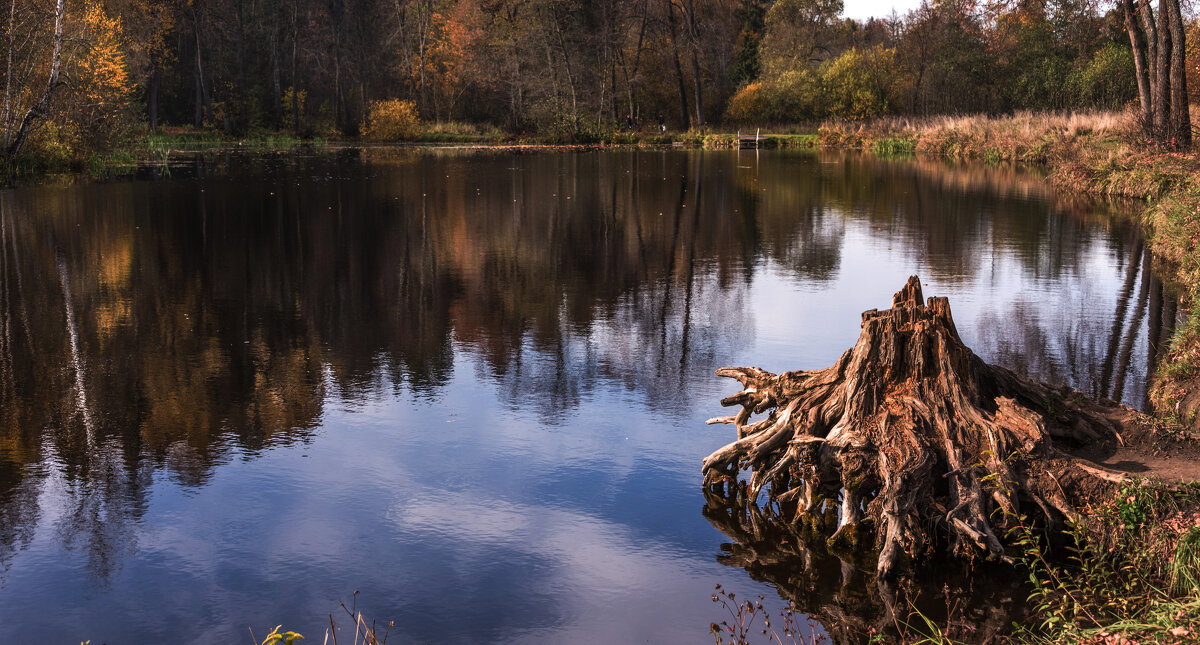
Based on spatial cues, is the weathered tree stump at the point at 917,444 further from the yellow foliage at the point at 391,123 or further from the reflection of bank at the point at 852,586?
the yellow foliage at the point at 391,123

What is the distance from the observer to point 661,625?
5996 millimetres

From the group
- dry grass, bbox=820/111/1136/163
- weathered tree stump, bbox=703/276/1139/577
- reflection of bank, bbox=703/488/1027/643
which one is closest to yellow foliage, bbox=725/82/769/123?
dry grass, bbox=820/111/1136/163

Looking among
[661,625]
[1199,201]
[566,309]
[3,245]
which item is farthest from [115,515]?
[1199,201]

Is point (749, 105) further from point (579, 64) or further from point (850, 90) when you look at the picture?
point (579, 64)

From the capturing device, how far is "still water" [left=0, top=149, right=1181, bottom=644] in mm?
6387

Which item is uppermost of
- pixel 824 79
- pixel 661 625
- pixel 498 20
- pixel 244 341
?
pixel 498 20

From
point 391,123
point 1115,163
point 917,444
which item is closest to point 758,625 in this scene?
point 917,444

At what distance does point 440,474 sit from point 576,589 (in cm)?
211

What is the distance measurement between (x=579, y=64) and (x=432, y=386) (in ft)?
196

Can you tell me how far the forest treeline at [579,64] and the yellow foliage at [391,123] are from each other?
15 centimetres

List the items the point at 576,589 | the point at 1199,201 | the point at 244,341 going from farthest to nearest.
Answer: the point at 1199,201, the point at 244,341, the point at 576,589

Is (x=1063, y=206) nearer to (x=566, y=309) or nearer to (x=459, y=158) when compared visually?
(x=566, y=309)

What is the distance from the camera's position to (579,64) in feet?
222

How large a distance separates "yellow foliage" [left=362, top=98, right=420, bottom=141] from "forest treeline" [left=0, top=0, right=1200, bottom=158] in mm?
150
